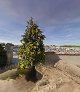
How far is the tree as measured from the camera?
30.8m

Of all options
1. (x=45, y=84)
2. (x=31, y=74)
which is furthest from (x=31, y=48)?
(x=45, y=84)

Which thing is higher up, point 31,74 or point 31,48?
point 31,48

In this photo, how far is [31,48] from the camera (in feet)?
101

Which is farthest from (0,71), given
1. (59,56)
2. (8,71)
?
(59,56)

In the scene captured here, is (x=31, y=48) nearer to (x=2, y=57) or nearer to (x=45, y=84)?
(x=45, y=84)

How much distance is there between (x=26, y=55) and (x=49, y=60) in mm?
10902

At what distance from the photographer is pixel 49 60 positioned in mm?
40750

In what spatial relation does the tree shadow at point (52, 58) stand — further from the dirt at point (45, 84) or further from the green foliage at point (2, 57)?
the green foliage at point (2, 57)

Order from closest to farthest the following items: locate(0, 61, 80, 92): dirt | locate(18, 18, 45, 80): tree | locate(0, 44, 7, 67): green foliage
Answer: locate(0, 61, 80, 92): dirt, locate(18, 18, 45, 80): tree, locate(0, 44, 7, 67): green foliage

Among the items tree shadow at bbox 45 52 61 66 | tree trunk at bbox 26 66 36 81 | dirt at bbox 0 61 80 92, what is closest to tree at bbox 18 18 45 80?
tree trunk at bbox 26 66 36 81

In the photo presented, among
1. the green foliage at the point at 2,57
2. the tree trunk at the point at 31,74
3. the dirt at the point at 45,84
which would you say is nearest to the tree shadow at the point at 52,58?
the dirt at the point at 45,84

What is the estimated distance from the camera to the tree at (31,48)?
3082cm

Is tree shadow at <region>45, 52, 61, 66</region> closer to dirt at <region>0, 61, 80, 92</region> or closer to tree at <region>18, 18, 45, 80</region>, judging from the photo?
dirt at <region>0, 61, 80, 92</region>

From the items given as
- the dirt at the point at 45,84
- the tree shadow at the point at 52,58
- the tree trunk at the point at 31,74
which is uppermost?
the tree shadow at the point at 52,58
